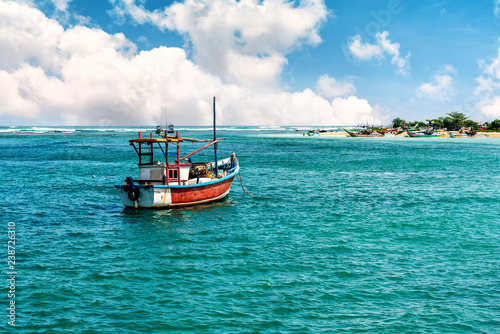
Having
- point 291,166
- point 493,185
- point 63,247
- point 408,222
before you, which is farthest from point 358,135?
point 63,247

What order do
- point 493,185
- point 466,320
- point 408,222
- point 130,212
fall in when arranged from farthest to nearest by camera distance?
1. point 493,185
2. point 130,212
3. point 408,222
4. point 466,320

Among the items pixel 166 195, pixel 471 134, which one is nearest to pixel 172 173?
pixel 166 195

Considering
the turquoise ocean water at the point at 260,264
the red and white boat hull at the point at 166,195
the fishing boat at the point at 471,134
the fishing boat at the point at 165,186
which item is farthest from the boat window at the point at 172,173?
the fishing boat at the point at 471,134

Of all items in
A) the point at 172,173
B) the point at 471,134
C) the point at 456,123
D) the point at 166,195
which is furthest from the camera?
the point at 456,123

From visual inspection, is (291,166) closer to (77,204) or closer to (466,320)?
(77,204)

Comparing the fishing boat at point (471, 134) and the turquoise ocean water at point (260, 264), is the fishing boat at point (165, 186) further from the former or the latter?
the fishing boat at point (471, 134)

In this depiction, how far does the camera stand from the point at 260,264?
1555cm

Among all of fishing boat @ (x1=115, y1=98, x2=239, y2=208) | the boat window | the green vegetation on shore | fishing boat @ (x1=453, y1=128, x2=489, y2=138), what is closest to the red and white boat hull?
fishing boat @ (x1=115, y1=98, x2=239, y2=208)

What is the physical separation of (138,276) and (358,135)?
481 feet

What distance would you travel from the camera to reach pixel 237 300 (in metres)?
12.6

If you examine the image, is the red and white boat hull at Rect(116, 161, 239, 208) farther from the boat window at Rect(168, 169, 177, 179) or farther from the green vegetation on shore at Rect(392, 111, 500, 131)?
the green vegetation on shore at Rect(392, 111, 500, 131)

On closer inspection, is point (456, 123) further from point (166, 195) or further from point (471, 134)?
point (166, 195)

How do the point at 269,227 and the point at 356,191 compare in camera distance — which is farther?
the point at 356,191

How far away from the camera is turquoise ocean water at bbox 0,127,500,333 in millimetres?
11469
